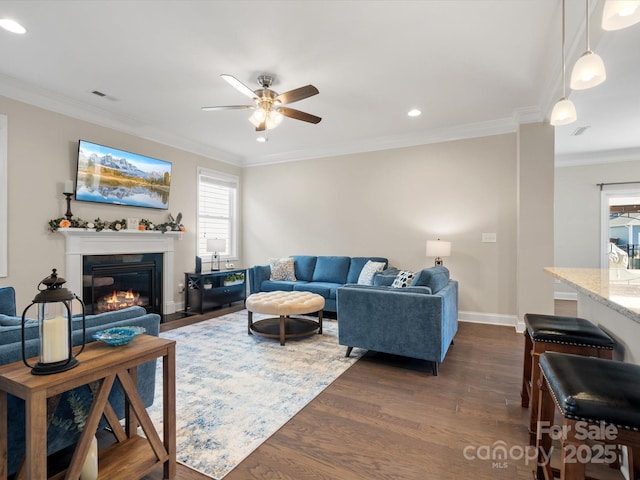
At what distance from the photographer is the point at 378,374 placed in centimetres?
289

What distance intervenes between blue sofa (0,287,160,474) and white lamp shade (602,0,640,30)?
2577 millimetres

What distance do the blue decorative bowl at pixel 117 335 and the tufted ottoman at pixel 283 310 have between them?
6.71ft

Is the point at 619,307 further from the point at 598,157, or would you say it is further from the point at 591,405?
the point at 598,157

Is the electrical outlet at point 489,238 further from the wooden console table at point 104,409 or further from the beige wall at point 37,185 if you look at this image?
the beige wall at point 37,185

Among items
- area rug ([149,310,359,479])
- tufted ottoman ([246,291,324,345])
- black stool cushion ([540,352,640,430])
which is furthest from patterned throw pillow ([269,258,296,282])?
black stool cushion ([540,352,640,430])

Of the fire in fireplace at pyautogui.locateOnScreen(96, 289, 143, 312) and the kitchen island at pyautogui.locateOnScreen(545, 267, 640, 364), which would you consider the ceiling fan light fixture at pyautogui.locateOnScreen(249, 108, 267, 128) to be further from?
the fire in fireplace at pyautogui.locateOnScreen(96, 289, 143, 312)

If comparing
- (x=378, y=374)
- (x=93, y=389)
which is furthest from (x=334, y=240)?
(x=93, y=389)

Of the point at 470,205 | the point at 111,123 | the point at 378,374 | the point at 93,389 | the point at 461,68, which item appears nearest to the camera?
the point at 93,389

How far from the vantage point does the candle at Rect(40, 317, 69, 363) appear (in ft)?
4.12

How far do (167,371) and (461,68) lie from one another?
3487mm

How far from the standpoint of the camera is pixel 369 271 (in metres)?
4.93

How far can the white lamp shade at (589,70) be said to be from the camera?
1.64 metres

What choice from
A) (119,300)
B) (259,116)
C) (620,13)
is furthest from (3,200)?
(620,13)

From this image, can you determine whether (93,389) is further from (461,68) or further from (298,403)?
(461,68)
